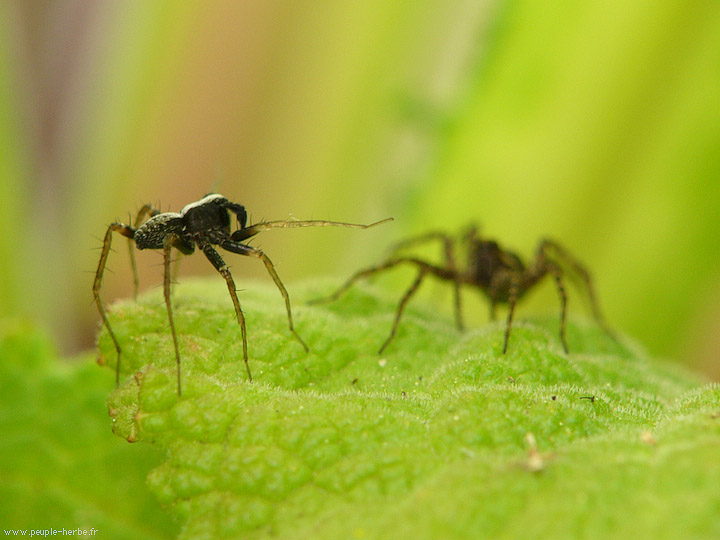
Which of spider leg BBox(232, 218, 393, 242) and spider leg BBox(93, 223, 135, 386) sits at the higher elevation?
spider leg BBox(232, 218, 393, 242)

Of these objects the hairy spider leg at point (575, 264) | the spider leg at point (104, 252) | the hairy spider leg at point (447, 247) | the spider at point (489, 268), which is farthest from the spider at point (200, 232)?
the hairy spider leg at point (575, 264)

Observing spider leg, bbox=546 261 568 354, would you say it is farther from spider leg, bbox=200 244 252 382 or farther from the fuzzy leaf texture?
spider leg, bbox=200 244 252 382

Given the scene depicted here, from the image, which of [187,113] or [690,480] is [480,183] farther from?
[690,480]

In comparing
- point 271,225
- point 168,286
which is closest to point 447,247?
point 271,225

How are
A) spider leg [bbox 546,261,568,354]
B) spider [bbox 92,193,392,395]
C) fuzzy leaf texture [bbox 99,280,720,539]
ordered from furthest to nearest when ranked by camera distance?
spider leg [bbox 546,261,568,354]
spider [bbox 92,193,392,395]
fuzzy leaf texture [bbox 99,280,720,539]

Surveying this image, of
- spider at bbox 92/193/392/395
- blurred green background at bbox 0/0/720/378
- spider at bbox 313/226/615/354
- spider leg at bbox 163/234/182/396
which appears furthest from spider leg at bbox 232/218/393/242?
blurred green background at bbox 0/0/720/378

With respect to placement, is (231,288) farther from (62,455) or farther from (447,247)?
(447,247)
